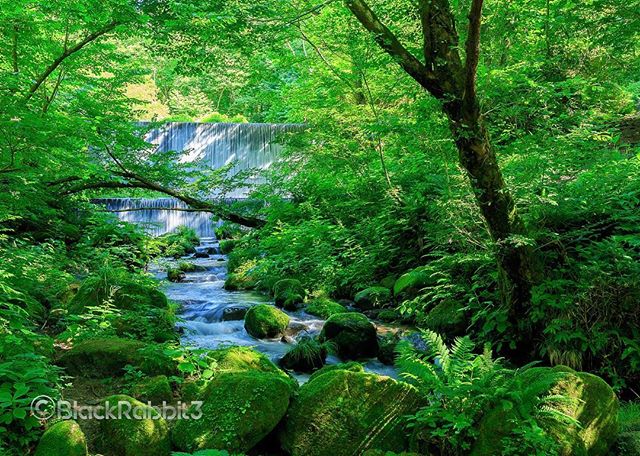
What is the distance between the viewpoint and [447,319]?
579cm

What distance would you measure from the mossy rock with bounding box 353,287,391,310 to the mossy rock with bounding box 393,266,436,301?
0.19 m

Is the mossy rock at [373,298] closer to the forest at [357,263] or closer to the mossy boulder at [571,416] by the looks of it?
the forest at [357,263]

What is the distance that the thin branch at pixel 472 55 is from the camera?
373 centimetres

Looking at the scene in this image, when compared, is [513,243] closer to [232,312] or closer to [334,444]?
[334,444]

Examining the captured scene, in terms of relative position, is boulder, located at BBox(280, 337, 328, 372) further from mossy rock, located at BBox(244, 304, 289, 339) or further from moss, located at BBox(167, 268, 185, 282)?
moss, located at BBox(167, 268, 185, 282)

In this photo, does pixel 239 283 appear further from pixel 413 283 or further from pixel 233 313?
pixel 413 283

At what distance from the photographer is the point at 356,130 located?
33.0 feet

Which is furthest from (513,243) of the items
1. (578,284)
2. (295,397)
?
(295,397)

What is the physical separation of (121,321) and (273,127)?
16.0m

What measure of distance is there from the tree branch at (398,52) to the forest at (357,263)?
0.03 m

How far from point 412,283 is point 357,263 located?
1598mm

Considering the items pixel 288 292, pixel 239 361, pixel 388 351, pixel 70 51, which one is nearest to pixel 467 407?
pixel 239 361

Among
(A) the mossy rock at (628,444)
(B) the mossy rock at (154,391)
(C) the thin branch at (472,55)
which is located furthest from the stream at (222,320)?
(C) the thin branch at (472,55)

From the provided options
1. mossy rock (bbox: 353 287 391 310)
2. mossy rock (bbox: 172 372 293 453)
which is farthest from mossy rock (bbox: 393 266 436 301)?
mossy rock (bbox: 172 372 293 453)
